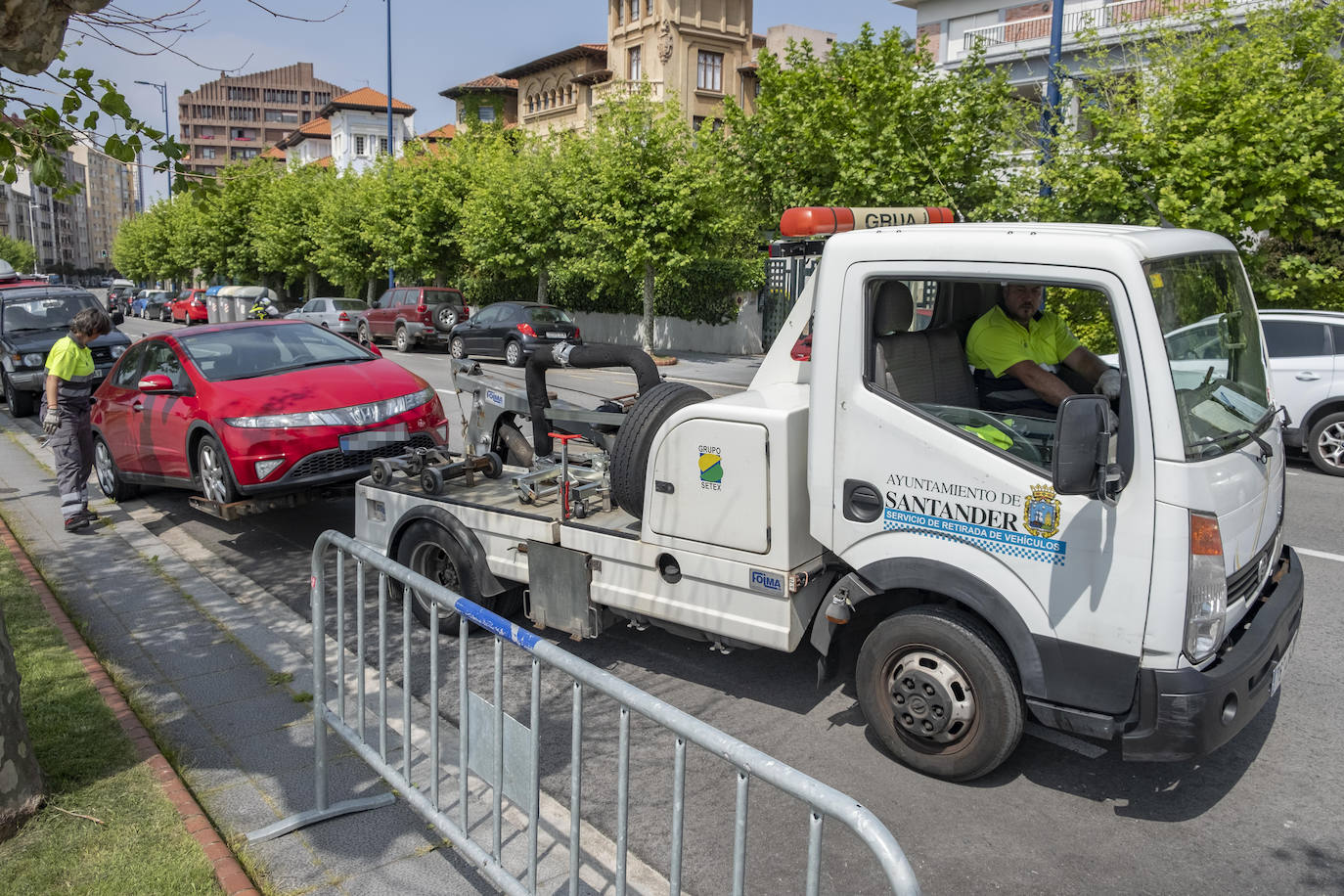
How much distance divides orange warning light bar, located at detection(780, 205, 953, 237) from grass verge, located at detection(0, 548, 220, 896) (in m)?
3.61

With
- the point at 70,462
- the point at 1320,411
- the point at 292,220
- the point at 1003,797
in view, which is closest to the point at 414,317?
the point at 70,462

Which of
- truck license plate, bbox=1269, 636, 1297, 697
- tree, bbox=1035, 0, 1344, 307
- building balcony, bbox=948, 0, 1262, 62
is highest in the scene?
building balcony, bbox=948, 0, 1262, 62

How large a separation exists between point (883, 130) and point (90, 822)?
19867 mm

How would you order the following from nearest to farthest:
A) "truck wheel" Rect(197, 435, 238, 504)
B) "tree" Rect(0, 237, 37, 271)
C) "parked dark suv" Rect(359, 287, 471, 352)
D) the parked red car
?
"truck wheel" Rect(197, 435, 238, 504) → "parked dark suv" Rect(359, 287, 471, 352) → the parked red car → "tree" Rect(0, 237, 37, 271)

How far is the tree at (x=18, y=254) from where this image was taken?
12281 cm

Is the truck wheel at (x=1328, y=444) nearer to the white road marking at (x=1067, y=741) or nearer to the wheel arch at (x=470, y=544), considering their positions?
the white road marking at (x=1067, y=741)

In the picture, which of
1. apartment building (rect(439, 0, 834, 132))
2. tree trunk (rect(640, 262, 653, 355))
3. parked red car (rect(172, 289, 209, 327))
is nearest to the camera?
tree trunk (rect(640, 262, 653, 355))

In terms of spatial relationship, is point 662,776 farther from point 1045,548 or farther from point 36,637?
point 36,637

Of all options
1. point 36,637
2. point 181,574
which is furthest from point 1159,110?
point 36,637

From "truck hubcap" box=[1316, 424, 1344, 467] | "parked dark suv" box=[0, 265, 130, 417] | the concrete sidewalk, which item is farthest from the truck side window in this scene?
"parked dark suv" box=[0, 265, 130, 417]

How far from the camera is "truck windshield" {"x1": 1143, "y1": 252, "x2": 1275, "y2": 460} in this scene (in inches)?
152

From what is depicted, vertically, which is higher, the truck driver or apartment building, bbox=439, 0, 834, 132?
apartment building, bbox=439, 0, 834, 132

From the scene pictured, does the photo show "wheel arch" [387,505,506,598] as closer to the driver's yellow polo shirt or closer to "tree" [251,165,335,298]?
the driver's yellow polo shirt

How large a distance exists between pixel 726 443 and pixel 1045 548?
1.43 meters
